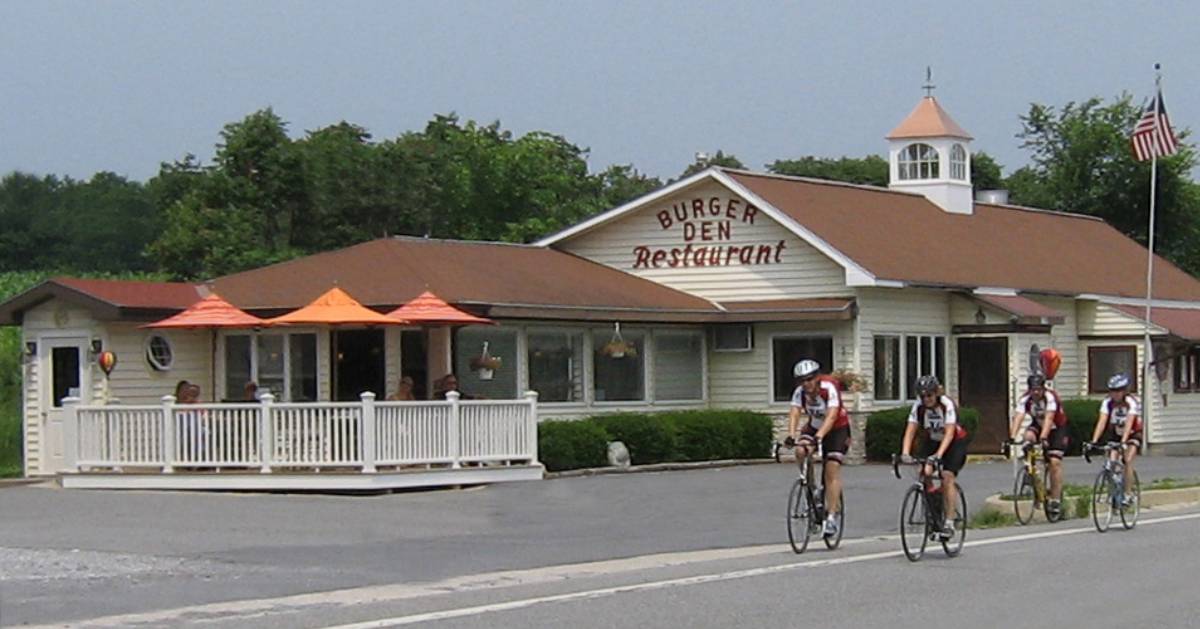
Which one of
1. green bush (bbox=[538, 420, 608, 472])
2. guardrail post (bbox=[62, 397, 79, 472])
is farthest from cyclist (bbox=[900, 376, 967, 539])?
guardrail post (bbox=[62, 397, 79, 472])

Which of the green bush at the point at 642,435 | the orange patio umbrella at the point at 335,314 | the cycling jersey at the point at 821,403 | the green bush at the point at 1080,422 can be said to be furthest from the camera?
the green bush at the point at 1080,422

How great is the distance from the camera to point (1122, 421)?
2200 centimetres

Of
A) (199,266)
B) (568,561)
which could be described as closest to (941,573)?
(568,561)

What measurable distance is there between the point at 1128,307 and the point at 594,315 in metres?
14.9

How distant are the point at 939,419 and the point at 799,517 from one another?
1.66 metres

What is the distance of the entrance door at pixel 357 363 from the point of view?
31516 mm

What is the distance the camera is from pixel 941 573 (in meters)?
17.3

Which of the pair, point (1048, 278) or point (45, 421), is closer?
point (45, 421)

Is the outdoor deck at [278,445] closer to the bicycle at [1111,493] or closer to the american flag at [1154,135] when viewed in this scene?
the bicycle at [1111,493]

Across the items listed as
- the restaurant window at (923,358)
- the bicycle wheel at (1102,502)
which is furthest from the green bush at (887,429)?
the bicycle wheel at (1102,502)

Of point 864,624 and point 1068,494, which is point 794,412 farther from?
point 1068,494

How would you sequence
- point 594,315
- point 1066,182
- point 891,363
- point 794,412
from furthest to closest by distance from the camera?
point 1066,182
point 891,363
point 594,315
point 794,412

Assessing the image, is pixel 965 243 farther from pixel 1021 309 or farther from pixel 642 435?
pixel 642 435

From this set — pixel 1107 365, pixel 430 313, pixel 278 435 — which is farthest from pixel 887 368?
pixel 278 435
